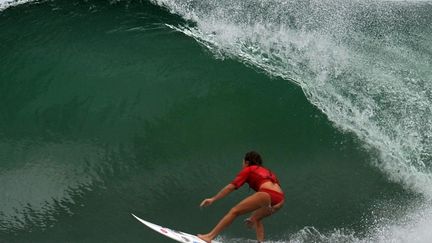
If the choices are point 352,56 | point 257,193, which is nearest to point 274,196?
point 257,193

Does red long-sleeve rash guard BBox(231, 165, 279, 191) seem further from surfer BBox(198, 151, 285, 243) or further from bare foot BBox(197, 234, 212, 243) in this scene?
bare foot BBox(197, 234, 212, 243)

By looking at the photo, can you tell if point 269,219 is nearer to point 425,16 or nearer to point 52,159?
point 52,159

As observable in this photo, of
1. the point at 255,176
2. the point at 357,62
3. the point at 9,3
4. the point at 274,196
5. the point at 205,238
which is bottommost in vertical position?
the point at 205,238

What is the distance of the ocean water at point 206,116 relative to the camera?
718cm

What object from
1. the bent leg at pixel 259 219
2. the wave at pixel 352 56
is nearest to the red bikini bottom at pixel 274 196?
the bent leg at pixel 259 219

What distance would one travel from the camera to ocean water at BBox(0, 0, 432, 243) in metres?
7.18

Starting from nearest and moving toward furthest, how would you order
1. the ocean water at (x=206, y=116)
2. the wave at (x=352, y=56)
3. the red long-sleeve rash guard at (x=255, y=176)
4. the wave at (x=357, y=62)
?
the red long-sleeve rash guard at (x=255, y=176) → the ocean water at (x=206, y=116) → the wave at (x=357, y=62) → the wave at (x=352, y=56)

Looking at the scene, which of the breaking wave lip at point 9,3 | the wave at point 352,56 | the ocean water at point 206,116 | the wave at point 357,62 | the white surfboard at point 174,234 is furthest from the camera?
the breaking wave lip at point 9,3

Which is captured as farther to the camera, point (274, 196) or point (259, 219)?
point (259, 219)

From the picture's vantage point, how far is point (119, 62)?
9.69 metres

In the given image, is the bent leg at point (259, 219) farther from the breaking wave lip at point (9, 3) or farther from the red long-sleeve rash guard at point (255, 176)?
the breaking wave lip at point (9, 3)

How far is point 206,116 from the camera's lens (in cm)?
877

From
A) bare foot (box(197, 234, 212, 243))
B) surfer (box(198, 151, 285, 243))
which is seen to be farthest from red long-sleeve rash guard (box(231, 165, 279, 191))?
bare foot (box(197, 234, 212, 243))

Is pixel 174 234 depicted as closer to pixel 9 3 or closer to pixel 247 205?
pixel 247 205
